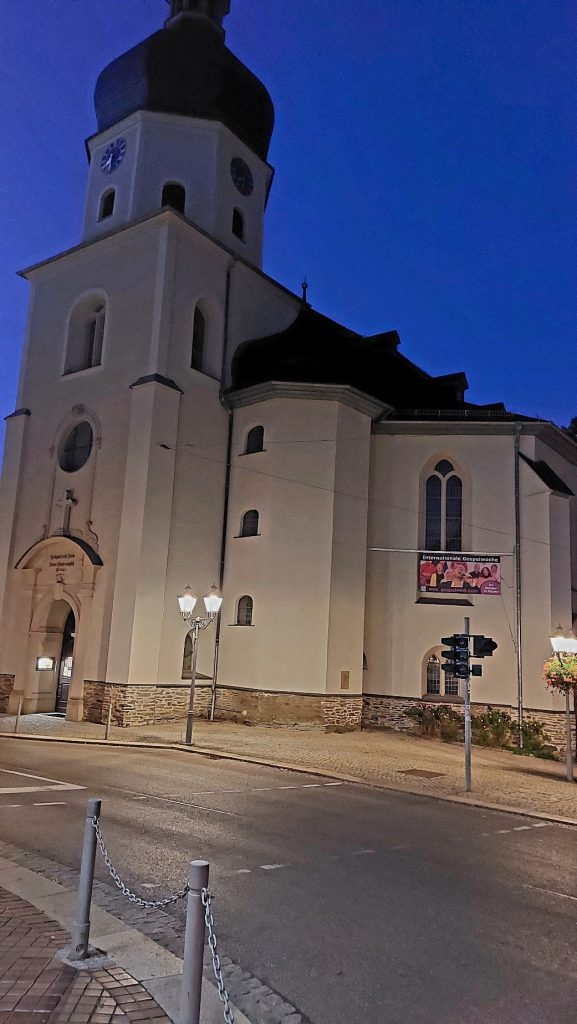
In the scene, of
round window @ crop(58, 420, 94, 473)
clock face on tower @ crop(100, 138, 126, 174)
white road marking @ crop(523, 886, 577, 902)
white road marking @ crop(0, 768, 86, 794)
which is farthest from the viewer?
clock face on tower @ crop(100, 138, 126, 174)

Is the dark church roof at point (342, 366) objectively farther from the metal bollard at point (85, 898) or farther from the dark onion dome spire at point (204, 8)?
the metal bollard at point (85, 898)

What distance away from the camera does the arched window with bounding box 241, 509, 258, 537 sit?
2348 cm

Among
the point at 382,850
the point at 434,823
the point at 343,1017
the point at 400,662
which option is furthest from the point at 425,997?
the point at 400,662

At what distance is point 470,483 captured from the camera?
23.4 meters

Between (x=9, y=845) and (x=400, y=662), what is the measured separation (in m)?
16.2

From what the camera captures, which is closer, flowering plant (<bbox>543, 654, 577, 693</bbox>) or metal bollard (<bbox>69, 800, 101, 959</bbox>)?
metal bollard (<bbox>69, 800, 101, 959</bbox>)

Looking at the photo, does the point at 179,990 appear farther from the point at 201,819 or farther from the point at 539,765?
the point at 539,765

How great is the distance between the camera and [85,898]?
5020 millimetres

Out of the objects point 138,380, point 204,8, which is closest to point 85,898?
point 138,380

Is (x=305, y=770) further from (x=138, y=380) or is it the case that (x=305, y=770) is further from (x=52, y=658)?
(x=138, y=380)

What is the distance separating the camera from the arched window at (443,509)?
2352cm

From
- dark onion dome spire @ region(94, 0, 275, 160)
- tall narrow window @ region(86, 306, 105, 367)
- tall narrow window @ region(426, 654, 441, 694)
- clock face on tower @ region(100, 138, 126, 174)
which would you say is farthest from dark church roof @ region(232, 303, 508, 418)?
clock face on tower @ region(100, 138, 126, 174)

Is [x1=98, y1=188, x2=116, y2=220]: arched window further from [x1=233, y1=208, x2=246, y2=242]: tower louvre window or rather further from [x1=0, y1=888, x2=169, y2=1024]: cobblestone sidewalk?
[x1=0, y1=888, x2=169, y2=1024]: cobblestone sidewalk

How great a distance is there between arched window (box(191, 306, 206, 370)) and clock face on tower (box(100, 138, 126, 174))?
7015 mm
